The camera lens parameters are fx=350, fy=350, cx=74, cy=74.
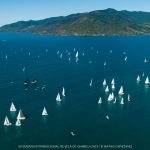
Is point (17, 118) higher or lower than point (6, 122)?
lower

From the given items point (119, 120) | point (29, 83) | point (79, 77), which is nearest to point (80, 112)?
point (119, 120)

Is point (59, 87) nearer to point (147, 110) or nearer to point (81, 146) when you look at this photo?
point (147, 110)

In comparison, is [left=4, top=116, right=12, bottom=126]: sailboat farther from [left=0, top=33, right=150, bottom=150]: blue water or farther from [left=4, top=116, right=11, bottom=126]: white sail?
[left=0, top=33, right=150, bottom=150]: blue water

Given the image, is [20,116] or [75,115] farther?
[75,115]

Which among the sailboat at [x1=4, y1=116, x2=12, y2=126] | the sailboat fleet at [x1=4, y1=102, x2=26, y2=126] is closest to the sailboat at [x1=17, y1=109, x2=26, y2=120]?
the sailboat fleet at [x1=4, y1=102, x2=26, y2=126]

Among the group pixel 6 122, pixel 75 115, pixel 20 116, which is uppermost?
pixel 20 116

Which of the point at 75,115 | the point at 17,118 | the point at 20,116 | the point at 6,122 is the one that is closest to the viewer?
the point at 6,122

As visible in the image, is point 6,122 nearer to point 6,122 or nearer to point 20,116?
point 6,122

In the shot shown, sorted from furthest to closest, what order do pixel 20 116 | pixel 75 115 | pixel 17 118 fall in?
1. pixel 75 115
2. pixel 20 116
3. pixel 17 118

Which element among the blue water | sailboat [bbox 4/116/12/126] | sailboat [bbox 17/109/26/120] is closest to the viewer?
the blue water

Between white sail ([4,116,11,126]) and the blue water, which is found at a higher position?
white sail ([4,116,11,126])

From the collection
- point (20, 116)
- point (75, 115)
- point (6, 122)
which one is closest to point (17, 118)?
point (20, 116)
